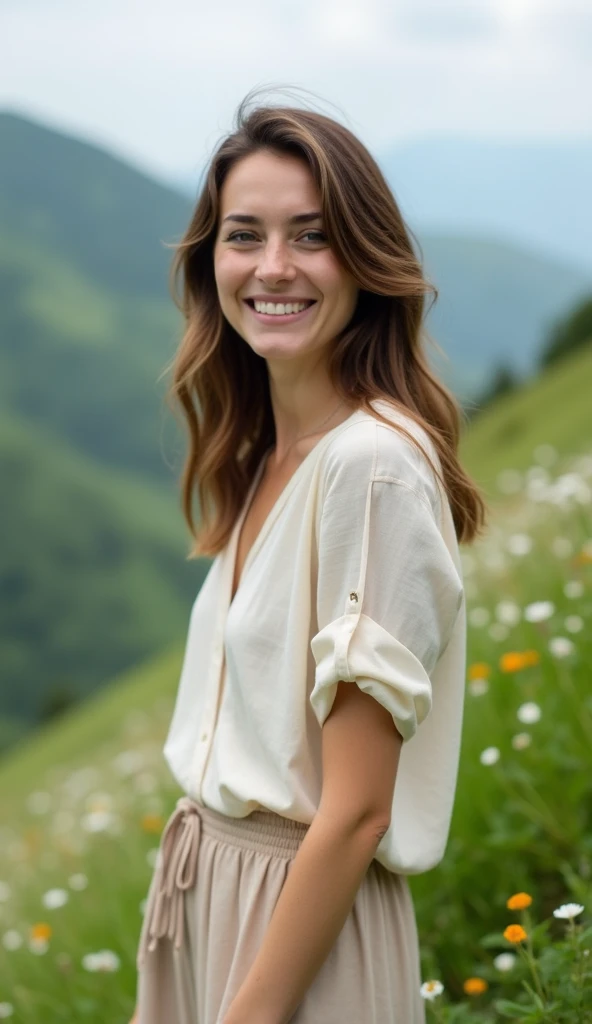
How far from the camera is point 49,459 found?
101m

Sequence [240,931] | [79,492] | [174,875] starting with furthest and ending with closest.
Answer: [79,492]
[174,875]
[240,931]

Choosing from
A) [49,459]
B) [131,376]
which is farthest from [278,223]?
[131,376]

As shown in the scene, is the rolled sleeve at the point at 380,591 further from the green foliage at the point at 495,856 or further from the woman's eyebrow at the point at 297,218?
the green foliage at the point at 495,856

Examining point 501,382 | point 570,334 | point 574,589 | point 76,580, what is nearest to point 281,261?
point 574,589

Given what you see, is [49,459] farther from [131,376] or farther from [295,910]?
[295,910]

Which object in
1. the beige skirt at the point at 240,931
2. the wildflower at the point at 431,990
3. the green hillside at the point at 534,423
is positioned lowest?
the green hillside at the point at 534,423

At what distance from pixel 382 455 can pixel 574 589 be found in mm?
2458

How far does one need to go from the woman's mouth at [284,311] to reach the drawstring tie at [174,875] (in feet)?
3.14

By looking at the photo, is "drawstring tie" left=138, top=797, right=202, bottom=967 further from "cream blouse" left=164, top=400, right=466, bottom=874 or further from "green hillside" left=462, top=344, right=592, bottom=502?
"green hillside" left=462, top=344, right=592, bottom=502

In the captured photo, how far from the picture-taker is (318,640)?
6.11 ft

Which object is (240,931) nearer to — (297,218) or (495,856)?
(297,218)

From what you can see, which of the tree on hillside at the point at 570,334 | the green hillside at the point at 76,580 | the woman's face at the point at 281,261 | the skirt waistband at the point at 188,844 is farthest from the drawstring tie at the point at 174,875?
the green hillside at the point at 76,580

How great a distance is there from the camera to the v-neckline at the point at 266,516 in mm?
2090

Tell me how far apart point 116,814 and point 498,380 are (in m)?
37.8
